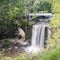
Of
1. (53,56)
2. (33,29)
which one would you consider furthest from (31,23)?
(53,56)

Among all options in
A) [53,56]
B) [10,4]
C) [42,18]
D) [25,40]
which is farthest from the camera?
[42,18]

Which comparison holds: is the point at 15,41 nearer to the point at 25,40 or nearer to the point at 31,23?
the point at 25,40

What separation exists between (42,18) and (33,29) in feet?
5.00

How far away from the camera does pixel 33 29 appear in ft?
41.8

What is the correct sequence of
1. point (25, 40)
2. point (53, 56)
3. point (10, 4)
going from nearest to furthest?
point (53, 56) < point (10, 4) < point (25, 40)

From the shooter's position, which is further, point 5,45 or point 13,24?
point 13,24

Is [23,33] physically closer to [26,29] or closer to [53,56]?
[26,29]

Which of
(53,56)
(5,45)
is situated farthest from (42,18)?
(53,56)

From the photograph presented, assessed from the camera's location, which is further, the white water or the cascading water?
the white water

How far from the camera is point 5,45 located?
1185 centimetres

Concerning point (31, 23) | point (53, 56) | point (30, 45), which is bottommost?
point (30, 45)

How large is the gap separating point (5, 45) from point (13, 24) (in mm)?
1530

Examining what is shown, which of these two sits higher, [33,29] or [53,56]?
[53,56]

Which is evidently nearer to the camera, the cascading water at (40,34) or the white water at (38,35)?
the cascading water at (40,34)
